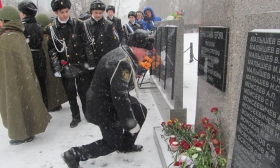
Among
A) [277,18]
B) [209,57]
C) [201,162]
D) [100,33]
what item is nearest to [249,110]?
[277,18]

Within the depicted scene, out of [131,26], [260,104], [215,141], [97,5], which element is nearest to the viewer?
[260,104]

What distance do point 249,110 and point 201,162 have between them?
2.54ft

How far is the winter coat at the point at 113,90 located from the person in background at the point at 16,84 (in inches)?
50.3

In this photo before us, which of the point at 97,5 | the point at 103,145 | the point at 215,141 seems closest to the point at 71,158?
the point at 103,145

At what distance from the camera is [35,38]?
13.9 ft

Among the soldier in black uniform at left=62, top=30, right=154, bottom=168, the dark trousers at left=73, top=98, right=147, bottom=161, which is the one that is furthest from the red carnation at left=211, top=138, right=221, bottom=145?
the dark trousers at left=73, top=98, right=147, bottom=161

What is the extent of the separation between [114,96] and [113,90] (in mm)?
60

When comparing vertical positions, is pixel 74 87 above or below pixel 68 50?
below

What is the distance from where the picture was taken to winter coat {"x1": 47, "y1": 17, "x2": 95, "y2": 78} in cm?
397

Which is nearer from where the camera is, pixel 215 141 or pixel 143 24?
pixel 215 141

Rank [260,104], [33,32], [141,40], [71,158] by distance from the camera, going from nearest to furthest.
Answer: [260,104] → [141,40] → [71,158] → [33,32]

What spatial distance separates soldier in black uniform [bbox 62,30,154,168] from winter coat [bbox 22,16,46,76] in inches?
83.6

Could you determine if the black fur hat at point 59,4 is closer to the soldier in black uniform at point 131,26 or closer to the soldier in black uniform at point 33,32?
the soldier in black uniform at point 33,32

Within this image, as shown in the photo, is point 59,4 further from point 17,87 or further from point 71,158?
point 71,158
